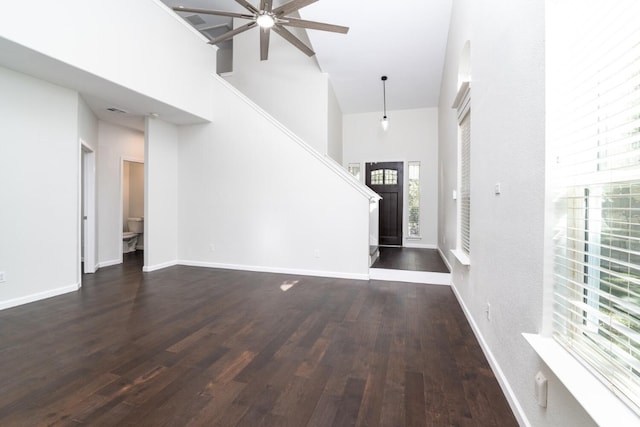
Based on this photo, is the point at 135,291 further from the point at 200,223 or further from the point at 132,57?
the point at 132,57

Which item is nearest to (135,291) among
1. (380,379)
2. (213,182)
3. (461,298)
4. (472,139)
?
(213,182)

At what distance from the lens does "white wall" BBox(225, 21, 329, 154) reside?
630 centimetres

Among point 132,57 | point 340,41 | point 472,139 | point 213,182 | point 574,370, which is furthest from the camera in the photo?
point 213,182

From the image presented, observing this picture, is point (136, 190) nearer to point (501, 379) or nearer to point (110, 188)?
point (110, 188)

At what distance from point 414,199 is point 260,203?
13.5ft

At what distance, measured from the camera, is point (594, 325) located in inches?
47.5

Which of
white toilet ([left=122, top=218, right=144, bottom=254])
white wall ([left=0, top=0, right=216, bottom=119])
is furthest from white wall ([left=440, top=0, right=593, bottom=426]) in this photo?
white toilet ([left=122, top=218, right=144, bottom=254])

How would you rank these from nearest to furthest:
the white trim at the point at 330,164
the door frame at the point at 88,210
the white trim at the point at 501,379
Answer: the white trim at the point at 501,379, the white trim at the point at 330,164, the door frame at the point at 88,210

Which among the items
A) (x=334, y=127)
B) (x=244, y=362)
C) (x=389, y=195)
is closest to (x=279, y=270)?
(x=244, y=362)

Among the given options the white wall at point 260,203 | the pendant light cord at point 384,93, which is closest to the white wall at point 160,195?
the white wall at point 260,203

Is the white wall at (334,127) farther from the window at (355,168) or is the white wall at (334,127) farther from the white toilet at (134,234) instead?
the white toilet at (134,234)

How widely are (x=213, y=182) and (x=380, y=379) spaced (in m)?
4.60

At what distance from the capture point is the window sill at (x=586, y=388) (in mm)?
923

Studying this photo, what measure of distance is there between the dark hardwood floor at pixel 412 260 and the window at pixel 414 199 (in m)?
0.65
